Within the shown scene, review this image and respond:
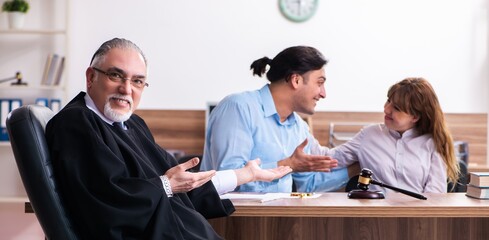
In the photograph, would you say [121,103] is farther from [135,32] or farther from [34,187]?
[135,32]

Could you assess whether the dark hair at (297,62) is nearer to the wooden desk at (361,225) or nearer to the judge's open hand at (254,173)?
the judge's open hand at (254,173)

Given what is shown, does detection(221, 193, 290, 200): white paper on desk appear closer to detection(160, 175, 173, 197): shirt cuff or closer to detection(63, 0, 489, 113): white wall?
detection(160, 175, 173, 197): shirt cuff

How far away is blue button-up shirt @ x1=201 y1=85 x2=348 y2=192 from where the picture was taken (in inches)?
138

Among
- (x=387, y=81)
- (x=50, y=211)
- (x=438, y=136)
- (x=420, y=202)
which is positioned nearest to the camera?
(x=50, y=211)

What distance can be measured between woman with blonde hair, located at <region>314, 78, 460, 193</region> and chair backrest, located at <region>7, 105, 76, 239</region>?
179 cm

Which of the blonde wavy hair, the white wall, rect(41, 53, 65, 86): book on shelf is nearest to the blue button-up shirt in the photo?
the blonde wavy hair

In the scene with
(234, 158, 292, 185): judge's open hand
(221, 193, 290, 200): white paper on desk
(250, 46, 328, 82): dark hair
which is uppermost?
(250, 46, 328, 82): dark hair

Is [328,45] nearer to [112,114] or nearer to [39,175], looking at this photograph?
[112,114]

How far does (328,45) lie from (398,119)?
3.69 meters

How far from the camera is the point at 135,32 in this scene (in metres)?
7.19

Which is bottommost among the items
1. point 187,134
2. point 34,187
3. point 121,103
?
point 187,134

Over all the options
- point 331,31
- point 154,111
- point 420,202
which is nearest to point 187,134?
point 154,111

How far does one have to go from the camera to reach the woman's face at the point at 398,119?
11.7 feet

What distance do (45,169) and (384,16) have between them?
547cm
